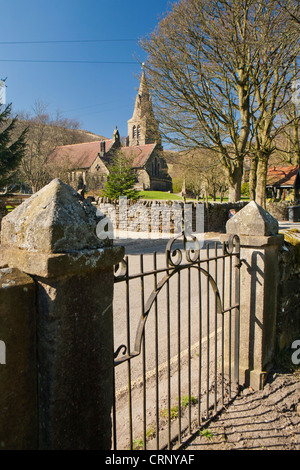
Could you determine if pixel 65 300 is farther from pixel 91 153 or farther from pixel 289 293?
pixel 91 153

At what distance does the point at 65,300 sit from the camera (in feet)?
4.82

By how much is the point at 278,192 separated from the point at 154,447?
36236mm

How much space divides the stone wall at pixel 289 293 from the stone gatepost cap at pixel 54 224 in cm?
279

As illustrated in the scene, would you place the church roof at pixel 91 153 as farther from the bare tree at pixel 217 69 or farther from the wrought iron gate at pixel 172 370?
the wrought iron gate at pixel 172 370

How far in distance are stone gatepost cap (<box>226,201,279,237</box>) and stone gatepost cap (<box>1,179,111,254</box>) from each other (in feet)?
6.88

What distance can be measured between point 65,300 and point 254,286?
234 centimetres

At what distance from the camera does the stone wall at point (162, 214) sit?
15.5 meters

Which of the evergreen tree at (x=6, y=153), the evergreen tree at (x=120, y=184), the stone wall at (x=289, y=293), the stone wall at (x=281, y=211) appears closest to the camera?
the stone wall at (x=289, y=293)

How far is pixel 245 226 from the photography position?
3.35 m

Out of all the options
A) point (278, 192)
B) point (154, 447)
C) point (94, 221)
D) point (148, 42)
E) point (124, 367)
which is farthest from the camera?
point (278, 192)

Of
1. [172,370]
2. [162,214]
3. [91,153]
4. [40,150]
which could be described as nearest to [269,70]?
[162,214]

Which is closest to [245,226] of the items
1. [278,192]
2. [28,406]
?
[28,406]

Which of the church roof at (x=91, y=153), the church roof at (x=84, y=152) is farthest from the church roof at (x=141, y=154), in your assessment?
the church roof at (x=84, y=152)
